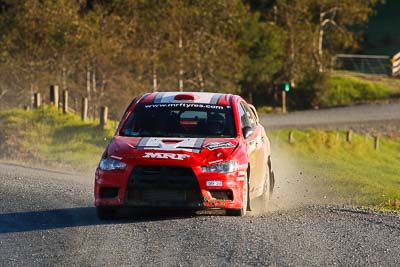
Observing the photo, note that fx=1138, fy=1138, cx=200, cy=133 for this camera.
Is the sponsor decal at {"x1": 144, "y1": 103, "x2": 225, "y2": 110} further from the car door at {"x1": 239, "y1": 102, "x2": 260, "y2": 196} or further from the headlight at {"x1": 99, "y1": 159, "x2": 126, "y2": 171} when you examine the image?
the headlight at {"x1": 99, "y1": 159, "x2": 126, "y2": 171}

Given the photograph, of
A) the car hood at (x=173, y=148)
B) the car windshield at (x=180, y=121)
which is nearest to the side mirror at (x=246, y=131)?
the car windshield at (x=180, y=121)

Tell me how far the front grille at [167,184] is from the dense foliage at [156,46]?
28418mm

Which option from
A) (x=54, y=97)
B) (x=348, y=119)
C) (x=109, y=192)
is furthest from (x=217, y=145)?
(x=348, y=119)

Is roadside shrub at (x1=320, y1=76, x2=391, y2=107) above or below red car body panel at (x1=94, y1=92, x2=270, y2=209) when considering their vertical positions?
below

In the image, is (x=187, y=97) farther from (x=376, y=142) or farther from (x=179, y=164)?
(x=376, y=142)

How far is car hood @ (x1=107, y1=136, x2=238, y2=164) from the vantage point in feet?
40.4

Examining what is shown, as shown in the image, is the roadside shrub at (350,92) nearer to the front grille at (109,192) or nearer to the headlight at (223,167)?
the headlight at (223,167)

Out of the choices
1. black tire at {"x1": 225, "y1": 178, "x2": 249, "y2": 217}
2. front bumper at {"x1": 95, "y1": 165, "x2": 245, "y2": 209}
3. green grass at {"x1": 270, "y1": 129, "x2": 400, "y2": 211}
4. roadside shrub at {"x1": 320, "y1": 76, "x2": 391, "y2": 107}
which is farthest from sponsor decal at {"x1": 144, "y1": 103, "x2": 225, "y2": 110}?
roadside shrub at {"x1": 320, "y1": 76, "x2": 391, "y2": 107}

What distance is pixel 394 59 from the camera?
66375 mm

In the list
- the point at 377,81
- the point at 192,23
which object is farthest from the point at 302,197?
the point at 377,81

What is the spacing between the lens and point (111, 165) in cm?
1247

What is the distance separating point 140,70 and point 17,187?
3048cm

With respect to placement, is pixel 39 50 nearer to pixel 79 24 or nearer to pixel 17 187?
pixel 79 24

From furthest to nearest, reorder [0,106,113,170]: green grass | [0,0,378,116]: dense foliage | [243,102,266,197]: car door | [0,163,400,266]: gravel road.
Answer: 1. [0,0,378,116]: dense foliage
2. [0,106,113,170]: green grass
3. [243,102,266,197]: car door
4. [0,163,400,266]: gravel road
